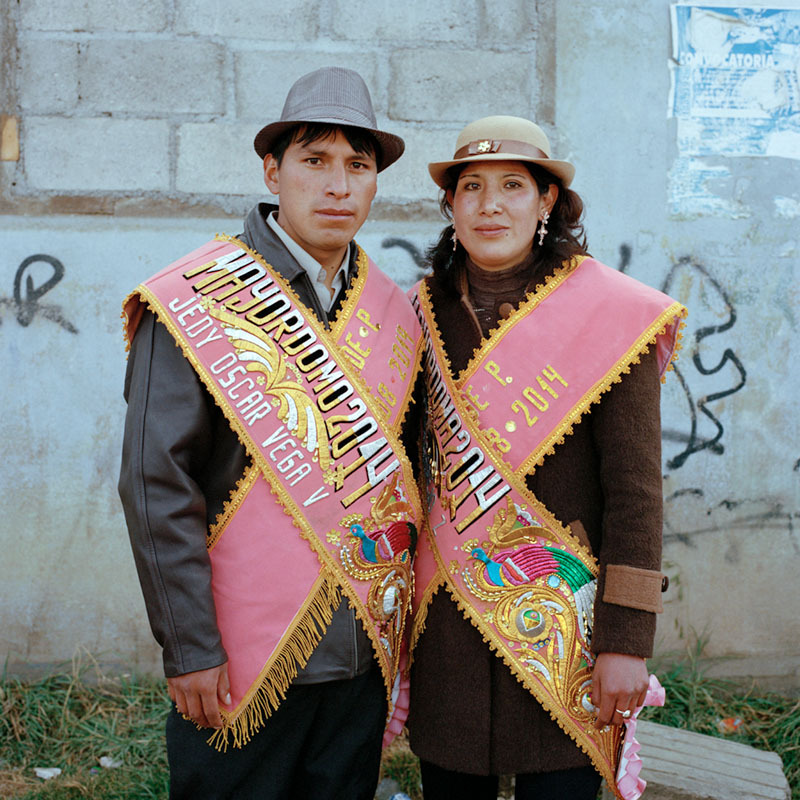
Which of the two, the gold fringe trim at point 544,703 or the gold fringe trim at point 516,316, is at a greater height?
the gold fringe trim at point 516,316

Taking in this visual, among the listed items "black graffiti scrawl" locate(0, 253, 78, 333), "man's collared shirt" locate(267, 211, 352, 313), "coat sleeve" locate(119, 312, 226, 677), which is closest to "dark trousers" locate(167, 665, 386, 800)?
"coat sleeve" locate(119, 312, 226, 677)

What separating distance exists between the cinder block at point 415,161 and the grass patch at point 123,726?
94.7 inches

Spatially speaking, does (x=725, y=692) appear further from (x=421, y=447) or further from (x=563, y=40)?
(x=563, y=40)

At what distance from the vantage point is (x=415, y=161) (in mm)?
3723

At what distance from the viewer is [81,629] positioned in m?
3.73

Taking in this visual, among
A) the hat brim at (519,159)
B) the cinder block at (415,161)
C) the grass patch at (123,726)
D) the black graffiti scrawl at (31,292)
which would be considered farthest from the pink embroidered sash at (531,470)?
the black graffiti scrawl at (31,292)

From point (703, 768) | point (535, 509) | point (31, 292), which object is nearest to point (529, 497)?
point (535, 509)

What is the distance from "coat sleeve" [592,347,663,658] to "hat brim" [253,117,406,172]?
2.85ft


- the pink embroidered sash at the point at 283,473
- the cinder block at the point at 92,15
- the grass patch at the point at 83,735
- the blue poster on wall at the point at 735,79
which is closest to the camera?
the pink embroidered sash at the point at 283,473

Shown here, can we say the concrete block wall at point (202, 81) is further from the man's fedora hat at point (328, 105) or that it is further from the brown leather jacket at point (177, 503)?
the brown leather jacket at point (177, 503)

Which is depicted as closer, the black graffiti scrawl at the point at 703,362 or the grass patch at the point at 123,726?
the grass patch at the point at 123,726

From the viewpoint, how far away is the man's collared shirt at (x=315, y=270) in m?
2.15

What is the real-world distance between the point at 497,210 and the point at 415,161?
5.51ft

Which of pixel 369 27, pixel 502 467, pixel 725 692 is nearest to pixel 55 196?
pixel 369 27
